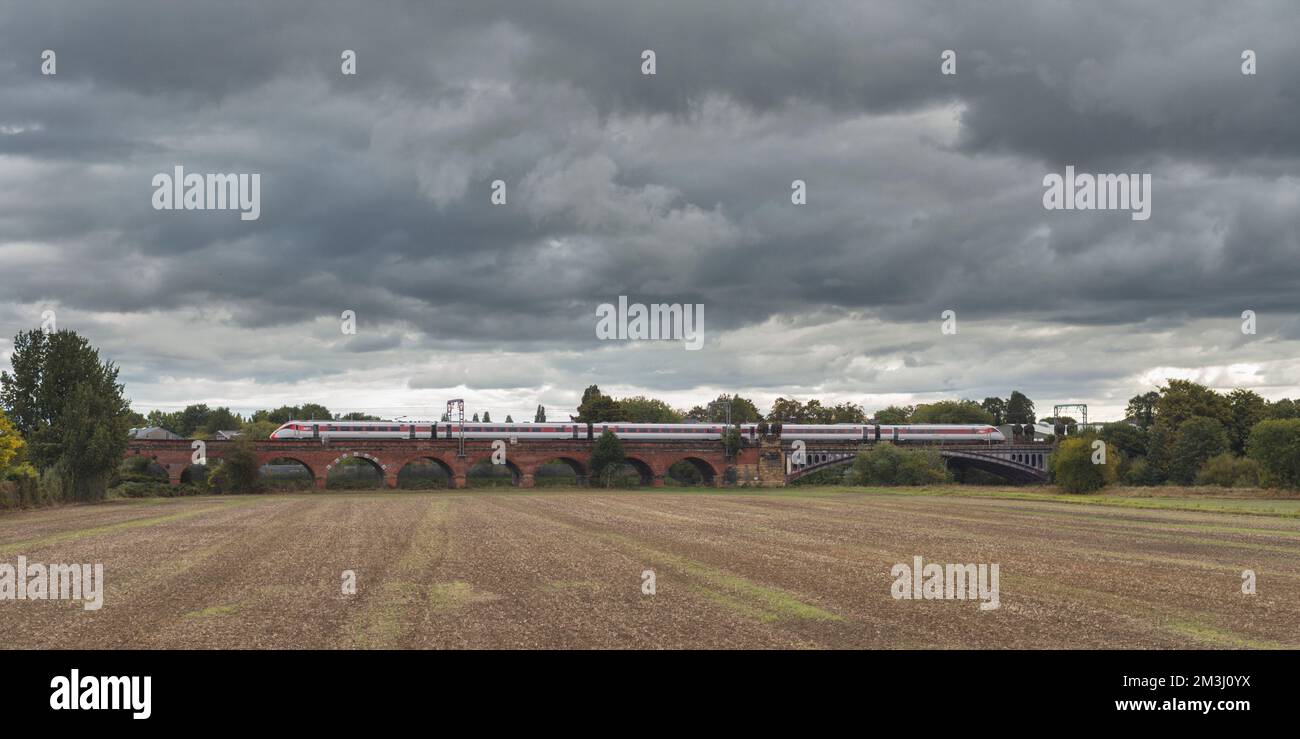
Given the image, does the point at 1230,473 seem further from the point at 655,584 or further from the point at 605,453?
the point at 655,584

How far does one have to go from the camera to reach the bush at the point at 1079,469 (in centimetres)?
9194

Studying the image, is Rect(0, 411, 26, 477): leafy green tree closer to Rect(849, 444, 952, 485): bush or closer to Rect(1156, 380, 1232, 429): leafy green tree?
Rect(849, 444, 952, 485): bush

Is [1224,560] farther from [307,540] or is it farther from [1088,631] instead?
[307,540]

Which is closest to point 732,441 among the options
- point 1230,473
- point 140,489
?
point 1230,473

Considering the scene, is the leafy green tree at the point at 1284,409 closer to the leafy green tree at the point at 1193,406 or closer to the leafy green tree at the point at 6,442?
the leafy green tree at the point at 1193,406

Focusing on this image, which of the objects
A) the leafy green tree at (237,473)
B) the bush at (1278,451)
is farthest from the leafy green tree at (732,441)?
the bush at (1278,451)

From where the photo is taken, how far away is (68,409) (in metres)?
79.2

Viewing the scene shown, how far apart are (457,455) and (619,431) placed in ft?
84.0

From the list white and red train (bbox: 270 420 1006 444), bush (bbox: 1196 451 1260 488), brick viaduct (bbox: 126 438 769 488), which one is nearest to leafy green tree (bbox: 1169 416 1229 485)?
white and red train (bbox: 270 420 1006 444)

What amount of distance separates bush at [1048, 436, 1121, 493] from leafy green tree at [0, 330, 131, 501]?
80.1 metres

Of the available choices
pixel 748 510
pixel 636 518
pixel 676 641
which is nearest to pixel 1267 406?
pixel 748 510

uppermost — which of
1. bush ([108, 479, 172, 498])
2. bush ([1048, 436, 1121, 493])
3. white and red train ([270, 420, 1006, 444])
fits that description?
white and red train ([270, 420, 1006, 444])

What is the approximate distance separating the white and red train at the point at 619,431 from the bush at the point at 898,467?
70.9 ft

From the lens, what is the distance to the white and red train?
424ft
